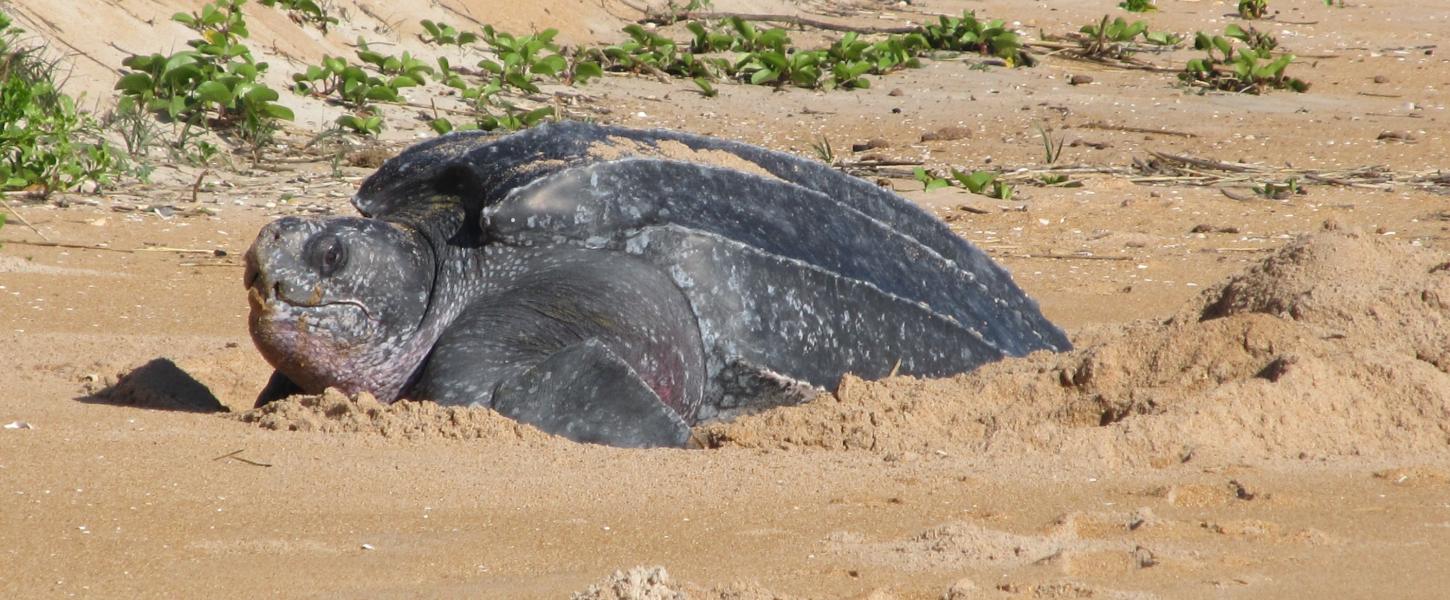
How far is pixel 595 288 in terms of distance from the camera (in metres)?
2.69

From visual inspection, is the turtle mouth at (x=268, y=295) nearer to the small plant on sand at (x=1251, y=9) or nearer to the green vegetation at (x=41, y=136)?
the green vegetation at (x=41, y=136)

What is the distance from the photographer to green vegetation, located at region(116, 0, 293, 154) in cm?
560

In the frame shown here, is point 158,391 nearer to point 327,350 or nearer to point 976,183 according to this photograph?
point 327,350

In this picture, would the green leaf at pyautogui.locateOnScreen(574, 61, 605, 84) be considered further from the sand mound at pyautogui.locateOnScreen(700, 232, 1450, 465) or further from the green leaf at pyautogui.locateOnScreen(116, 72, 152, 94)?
the sand mound at pyautogui.locateOnScreen(700, 232, 1450, 465)

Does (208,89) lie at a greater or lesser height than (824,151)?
greater

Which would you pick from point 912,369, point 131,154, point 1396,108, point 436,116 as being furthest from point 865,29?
point 912,369

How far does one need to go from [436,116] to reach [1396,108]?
513 centimetres

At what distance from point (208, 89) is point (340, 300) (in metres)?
3.38

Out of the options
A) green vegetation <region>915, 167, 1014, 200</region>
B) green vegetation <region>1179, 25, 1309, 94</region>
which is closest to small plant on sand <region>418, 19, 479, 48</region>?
green vegetation <region>915, 167, 1014, 200</region>

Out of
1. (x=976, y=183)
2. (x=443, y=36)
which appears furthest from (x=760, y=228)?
(x=443, y=36)

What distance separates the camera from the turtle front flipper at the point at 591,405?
2.43 m

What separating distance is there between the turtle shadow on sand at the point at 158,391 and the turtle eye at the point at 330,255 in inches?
18.0

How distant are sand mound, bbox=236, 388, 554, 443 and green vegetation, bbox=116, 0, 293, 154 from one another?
345 cm

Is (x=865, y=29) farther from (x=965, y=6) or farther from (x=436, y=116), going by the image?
(x=436, y=116)
